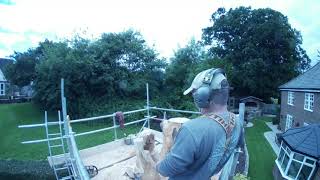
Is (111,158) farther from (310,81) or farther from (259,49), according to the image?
(259,49)

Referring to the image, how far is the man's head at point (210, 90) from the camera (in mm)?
2268

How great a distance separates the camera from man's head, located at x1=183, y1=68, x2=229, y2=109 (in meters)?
2.27

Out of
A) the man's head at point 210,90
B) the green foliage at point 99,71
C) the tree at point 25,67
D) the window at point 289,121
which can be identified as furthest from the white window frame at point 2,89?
the man's head at point 210,90

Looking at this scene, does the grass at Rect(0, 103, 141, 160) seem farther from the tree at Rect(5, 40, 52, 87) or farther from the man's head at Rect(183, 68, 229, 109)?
the man's head at Rect(183, 68, 229, 109)

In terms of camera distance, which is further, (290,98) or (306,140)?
(290,98)

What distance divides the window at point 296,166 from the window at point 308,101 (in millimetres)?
7148

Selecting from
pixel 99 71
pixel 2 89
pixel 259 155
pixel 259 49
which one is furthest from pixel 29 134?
pixel 2 89

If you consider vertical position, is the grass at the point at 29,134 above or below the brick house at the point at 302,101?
below

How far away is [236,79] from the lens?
33594mm

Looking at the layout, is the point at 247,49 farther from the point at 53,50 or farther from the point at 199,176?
the point at 199,176

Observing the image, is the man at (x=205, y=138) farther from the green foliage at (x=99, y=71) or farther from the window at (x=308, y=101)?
the green foliage at (x=99, y=71)

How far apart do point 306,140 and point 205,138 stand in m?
12.6

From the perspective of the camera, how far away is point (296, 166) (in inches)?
517

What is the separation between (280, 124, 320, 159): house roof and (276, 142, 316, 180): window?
27cm
